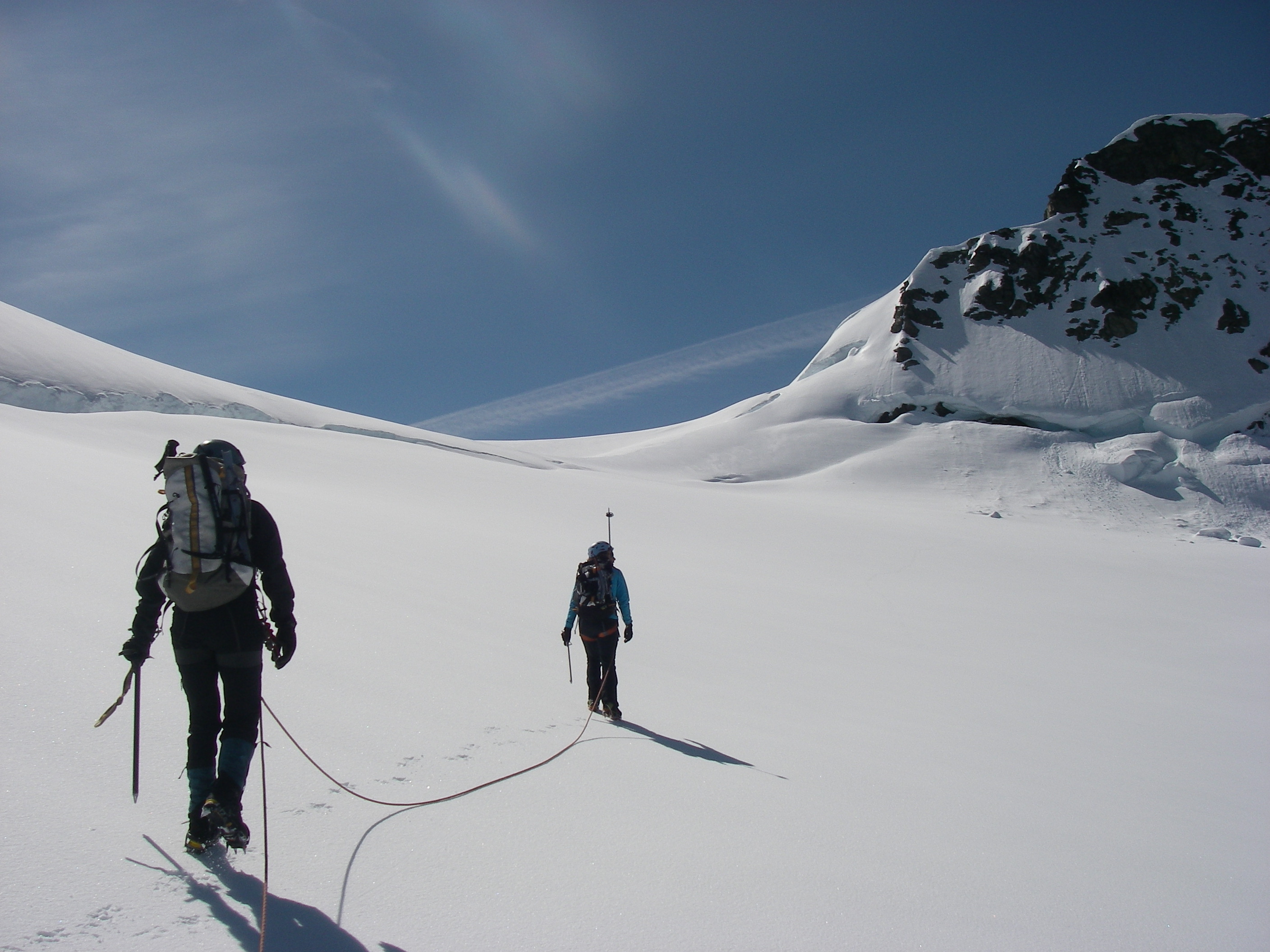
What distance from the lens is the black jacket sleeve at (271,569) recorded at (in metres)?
2.93

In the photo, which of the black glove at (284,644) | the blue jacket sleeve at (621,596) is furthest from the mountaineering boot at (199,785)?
the blue jacket sleeve at (621,596)

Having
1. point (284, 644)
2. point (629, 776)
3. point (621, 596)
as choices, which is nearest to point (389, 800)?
point (284, 644)

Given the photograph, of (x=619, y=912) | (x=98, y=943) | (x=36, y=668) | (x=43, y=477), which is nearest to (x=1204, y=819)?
(x=619, y=912)

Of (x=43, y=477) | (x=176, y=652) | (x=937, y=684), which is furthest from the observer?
(x=43, y=477)

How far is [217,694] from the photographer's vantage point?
288 centimetres

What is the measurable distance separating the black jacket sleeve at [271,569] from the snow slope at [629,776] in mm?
814

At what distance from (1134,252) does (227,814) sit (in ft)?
247

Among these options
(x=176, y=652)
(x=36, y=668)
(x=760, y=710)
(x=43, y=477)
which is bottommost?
(x=760, y=710)

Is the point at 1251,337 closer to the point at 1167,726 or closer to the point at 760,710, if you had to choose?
the point at 1167,726

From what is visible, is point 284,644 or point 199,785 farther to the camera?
point 284,644

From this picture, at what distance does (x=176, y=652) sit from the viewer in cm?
280

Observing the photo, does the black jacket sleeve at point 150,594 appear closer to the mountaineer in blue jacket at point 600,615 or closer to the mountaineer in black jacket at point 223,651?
the mountaineer in black jacket at point 223,651

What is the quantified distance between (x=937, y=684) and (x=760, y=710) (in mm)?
3211

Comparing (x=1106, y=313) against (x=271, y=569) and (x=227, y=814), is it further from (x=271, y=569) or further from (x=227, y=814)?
(x=227, y=814)
